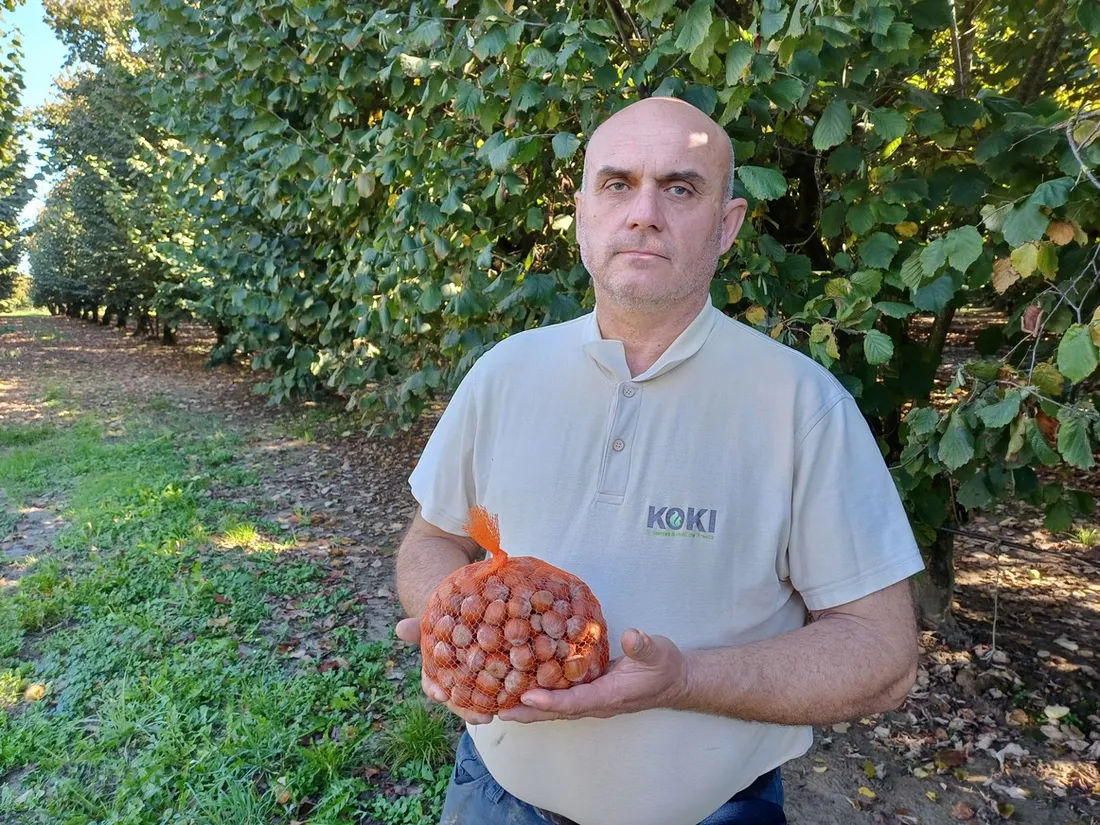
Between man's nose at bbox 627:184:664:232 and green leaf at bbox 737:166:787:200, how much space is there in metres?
0.82

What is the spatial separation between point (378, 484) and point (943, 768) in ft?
17.6

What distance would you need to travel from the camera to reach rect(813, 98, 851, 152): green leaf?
7.30ft

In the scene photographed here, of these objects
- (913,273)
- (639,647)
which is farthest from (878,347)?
(639,647)

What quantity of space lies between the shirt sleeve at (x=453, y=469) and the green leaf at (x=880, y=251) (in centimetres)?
145

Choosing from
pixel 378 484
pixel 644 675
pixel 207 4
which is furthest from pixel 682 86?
pixel 378 484

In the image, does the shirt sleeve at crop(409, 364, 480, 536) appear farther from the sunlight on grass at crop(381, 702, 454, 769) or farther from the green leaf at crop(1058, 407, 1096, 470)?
the sunlight on grass at crop(381, 702, 454, 769)

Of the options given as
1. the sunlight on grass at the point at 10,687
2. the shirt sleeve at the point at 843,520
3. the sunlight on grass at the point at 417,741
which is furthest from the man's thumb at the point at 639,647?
the sunlight on grass at the point at 10,687

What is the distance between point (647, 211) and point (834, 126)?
1.12 meters

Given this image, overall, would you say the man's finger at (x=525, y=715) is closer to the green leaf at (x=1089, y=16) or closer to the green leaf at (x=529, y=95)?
the green leaf at (x=529, y=95)

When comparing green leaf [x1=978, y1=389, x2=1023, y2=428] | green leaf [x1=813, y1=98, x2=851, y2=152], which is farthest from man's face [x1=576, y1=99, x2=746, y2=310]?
green leaf [x1=978, y1=389, x2=1023, y2=428]

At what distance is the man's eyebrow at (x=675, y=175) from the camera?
4.94ft

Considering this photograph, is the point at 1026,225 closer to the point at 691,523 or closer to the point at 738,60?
the point at 738,60

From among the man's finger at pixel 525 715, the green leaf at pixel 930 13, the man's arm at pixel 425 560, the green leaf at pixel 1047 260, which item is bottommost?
the man's finger at pixel 525 715

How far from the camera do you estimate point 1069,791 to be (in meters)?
2.96
